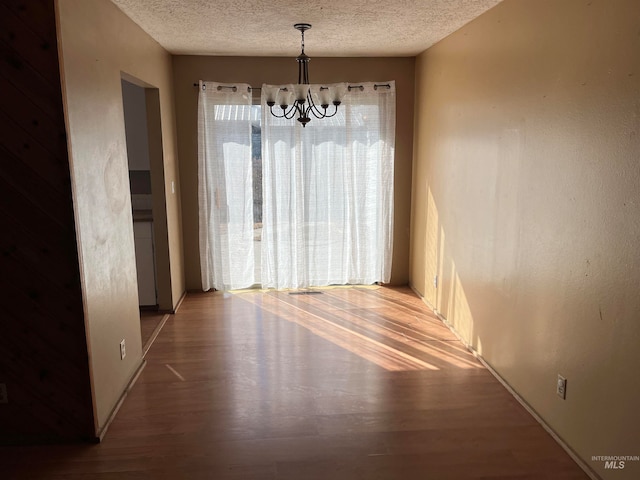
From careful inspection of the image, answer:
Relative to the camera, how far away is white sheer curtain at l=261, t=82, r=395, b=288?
16.4 feet

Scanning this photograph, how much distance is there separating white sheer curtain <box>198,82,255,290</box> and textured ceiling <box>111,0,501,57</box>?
1.65 ft

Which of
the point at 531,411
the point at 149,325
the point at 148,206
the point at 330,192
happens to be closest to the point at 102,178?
the point at 149,325

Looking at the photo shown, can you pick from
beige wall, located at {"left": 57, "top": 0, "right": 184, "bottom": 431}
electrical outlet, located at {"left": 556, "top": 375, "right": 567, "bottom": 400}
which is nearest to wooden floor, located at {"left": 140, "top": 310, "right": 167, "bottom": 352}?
beige wall, located at {"left": 57, "top": 0, "right": 184, "bottom": 431}

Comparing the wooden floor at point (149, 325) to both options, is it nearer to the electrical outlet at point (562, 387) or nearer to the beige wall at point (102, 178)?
the beige wall at point (102, 178)

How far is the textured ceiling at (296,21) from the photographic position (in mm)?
3092

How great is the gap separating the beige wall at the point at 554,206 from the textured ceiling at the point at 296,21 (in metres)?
0.32

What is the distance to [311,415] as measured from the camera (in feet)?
9.27

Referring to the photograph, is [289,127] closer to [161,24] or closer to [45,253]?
[161,24]

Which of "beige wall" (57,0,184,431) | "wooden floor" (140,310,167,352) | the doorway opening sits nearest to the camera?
"beige wall" (57,0,184,431)

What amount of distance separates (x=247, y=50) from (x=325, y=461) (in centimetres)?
369

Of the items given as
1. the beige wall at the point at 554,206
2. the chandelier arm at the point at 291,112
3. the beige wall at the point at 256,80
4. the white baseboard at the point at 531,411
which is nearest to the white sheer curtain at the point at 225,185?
the beige wall at the point at 256,80

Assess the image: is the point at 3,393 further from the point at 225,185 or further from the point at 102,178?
the point at 225,185

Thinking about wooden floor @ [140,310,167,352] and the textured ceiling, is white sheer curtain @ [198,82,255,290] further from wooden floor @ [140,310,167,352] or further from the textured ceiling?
wooden floor @ [140,310,167,352]

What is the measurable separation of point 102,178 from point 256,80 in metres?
2.59
